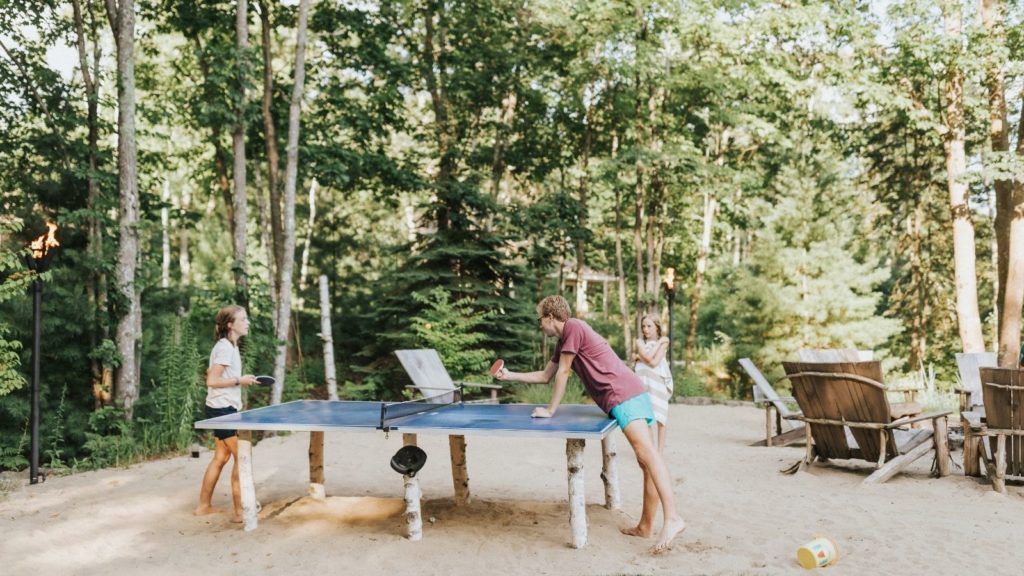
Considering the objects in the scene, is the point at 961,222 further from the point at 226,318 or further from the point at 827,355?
the point at 226,318

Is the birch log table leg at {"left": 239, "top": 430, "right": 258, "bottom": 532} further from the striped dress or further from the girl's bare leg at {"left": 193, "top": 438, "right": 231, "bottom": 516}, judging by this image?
the striped dress

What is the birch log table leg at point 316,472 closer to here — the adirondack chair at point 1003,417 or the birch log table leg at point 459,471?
the birch log table leg at point 459,471

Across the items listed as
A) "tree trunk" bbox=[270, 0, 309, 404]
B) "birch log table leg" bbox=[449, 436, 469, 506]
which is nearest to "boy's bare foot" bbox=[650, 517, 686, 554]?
"birch log table leg" bbox=[449, 436, 469, 506]

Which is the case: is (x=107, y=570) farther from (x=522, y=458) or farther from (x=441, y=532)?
(x=522, y=458)

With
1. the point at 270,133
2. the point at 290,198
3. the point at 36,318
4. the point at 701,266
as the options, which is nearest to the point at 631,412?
the point at 36,318

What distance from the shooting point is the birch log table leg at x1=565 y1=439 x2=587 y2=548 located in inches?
201

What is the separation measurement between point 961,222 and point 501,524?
47.6 feet

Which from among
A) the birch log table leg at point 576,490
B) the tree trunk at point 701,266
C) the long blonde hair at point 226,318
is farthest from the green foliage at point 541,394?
the birch log table leg at point 576,490

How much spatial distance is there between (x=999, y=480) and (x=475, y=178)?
13.4m

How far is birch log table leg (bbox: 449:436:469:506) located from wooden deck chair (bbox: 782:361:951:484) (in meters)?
3.57

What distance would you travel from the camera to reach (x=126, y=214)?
10.7 meters

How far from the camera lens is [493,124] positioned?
20.2 meters

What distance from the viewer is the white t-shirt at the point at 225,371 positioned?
6.04 metres

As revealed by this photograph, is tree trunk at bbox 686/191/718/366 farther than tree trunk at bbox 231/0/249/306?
Yes
